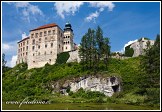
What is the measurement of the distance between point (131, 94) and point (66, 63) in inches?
902

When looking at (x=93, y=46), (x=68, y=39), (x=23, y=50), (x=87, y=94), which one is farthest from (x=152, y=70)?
(x=23, y=50)

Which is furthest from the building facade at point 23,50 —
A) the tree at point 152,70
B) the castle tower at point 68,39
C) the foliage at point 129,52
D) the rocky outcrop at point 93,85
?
the tree at point 152,70

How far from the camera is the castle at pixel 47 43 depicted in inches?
2447

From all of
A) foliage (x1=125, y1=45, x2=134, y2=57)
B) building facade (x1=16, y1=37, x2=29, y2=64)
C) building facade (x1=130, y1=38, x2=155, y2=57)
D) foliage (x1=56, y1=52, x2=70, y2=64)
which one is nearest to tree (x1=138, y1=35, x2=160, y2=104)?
building facade (x1=130, y1=38, x2=155, y2=57)

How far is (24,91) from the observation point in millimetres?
42562

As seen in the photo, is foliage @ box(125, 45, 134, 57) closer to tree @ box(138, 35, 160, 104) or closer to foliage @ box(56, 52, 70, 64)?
foliage @ box(56, 52, 70, 64)

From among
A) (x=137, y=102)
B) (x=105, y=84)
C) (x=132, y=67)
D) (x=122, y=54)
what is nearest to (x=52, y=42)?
(x=122, y=54)

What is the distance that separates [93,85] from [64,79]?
5175 mm

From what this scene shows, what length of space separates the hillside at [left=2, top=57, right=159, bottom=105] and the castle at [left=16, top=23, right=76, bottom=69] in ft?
11.2

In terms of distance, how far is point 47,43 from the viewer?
2483 inches

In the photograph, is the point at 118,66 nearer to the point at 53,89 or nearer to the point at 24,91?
the point at 53,89

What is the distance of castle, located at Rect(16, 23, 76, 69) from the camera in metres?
62.2

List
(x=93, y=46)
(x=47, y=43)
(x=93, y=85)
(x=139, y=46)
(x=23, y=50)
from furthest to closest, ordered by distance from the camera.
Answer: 1. (x=23, y=50)
2. (x=47, y=43)
3. (x=139, y=46)
4. (x=93, y=46)
5. (x=93, y=85)

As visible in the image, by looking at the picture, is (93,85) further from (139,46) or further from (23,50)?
(23,50)
